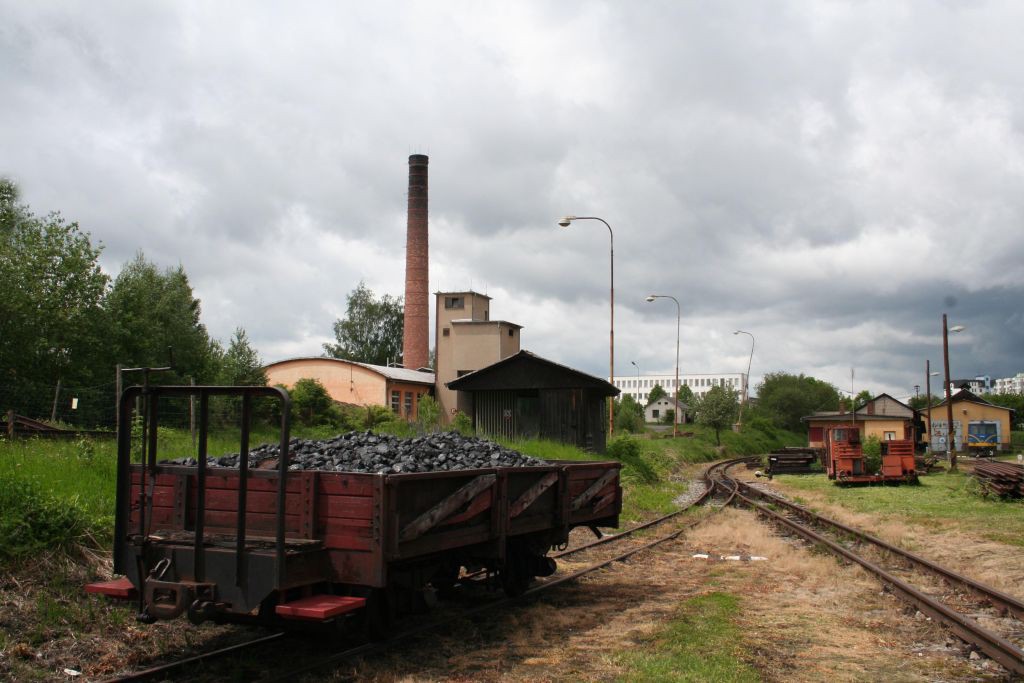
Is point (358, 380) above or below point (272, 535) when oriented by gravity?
above

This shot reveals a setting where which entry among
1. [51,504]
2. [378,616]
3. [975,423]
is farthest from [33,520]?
[975,423]

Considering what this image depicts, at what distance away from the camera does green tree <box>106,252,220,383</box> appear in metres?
37.8

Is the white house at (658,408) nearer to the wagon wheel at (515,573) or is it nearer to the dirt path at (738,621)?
the dirt path at (738,621)

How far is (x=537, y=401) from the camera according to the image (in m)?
28.8

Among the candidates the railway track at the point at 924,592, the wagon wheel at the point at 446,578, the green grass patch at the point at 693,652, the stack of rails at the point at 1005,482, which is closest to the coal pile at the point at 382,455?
the wagon wheel at the point at 446,578

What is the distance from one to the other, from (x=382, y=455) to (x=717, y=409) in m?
51.8

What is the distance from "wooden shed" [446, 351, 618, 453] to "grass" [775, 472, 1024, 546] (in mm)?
7443

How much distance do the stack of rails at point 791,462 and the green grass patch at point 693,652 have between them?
2919 cm

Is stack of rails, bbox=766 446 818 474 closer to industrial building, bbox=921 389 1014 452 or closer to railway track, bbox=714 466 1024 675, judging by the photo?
railway track, bbox=714 466 1024 675

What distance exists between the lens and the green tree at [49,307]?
2850 centimetres

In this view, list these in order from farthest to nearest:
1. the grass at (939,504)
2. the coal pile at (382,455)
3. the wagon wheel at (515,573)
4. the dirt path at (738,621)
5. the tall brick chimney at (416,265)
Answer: the tall brick chimney at (416,265) → the grass at (939,504) → the wagon wheel at (515,573) → the coal pile at (382,455) → the dirt path at (738,621)

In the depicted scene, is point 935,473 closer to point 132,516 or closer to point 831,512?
point 831,512

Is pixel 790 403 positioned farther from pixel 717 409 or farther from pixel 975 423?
pixel 717 409

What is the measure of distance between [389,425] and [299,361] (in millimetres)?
25447
